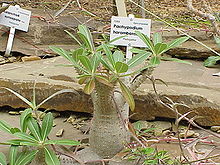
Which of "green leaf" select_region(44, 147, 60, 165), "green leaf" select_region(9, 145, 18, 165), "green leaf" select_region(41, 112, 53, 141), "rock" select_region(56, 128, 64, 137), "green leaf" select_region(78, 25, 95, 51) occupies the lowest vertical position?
"rock" select_region(56, 128, 64, 137)

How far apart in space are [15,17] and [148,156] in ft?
4.91

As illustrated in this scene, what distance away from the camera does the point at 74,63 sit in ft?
4.12

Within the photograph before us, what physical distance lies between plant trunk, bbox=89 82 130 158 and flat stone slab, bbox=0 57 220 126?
1.10 ft

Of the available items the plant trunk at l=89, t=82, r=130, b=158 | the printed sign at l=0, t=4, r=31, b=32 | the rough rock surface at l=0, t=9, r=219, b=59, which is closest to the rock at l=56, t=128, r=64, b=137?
the plant trunk at l=89, t=82, r=130, b=158

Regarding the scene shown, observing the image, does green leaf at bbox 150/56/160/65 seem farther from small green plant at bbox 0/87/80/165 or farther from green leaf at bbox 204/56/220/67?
green leaf at bbox 204/56/220/67

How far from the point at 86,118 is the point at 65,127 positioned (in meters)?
0.12

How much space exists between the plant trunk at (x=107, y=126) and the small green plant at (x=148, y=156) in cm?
6

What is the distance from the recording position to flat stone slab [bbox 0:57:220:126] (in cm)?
164

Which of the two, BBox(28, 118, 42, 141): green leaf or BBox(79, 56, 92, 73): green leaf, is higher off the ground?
BBox(79, 56, 92, 73): green leaf

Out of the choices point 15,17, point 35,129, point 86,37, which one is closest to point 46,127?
point 35,129

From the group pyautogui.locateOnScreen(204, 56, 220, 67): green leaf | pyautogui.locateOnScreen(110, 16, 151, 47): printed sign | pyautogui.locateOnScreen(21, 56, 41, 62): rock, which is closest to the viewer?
pyautogui.locateOnScreen(110, 16, 151, 47): printed sign

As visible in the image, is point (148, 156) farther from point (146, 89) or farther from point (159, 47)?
point (146, 89)

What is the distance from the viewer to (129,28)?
1.59 metres

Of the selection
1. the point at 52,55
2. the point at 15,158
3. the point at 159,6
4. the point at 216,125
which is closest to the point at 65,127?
the point at 15,158
